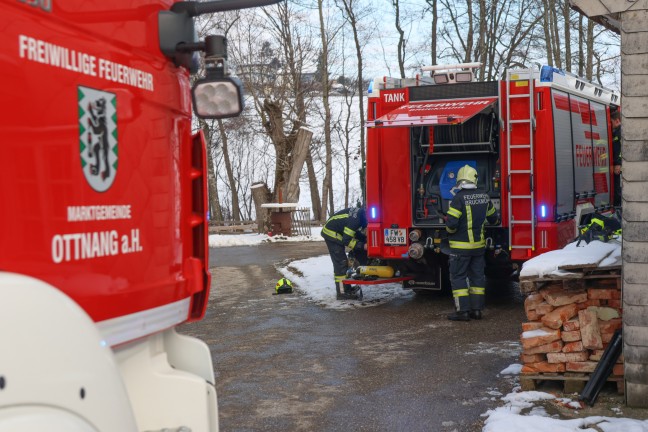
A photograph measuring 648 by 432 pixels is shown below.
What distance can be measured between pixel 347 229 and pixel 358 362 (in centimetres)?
391

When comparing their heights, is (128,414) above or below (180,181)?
below

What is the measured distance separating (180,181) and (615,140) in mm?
11825

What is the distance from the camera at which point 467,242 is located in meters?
9.69

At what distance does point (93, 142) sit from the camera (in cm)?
258

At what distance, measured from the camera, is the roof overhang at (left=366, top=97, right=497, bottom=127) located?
9.64 m

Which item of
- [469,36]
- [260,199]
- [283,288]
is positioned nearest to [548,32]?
[469,36]

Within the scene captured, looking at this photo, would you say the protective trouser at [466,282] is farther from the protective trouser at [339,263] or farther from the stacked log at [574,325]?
the stacked log at [574,325]

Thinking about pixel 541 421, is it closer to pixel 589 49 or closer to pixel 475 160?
pixel 475 160

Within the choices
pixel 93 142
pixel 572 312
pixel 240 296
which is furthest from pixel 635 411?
pixel 240 296

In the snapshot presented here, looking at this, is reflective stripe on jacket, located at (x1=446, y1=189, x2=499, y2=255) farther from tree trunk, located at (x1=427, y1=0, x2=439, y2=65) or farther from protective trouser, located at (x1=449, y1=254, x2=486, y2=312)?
tree trunk, located at (x1=427, y1=0, x2=439, y2=65)

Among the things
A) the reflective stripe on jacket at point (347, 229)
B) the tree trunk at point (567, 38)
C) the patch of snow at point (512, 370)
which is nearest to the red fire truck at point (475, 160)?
the reflective stripe on jacket at point (347, 229)

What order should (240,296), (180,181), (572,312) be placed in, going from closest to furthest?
1. (180,181)
2. (572,312)
3. (240,296)

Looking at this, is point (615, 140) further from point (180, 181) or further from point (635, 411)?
point (180, 181)

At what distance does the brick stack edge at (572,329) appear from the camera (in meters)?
6.16
